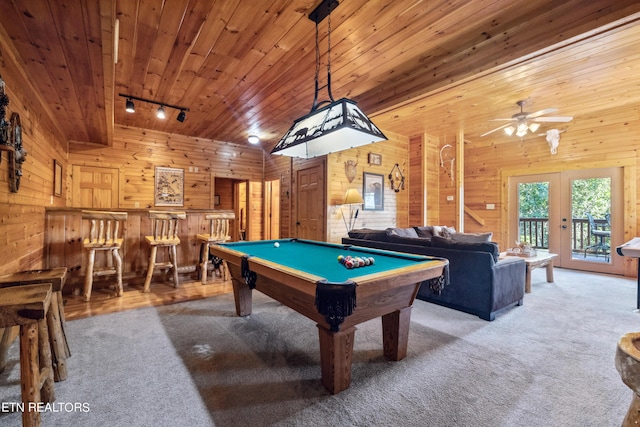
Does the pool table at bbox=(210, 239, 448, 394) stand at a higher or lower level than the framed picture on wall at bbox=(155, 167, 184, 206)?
lower

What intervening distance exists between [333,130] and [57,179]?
4.80 meters

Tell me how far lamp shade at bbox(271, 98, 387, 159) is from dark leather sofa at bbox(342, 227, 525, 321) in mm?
1553

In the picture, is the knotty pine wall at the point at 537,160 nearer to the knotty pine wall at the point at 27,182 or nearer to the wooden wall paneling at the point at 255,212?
the wooden wall paneling at the point at 255,212

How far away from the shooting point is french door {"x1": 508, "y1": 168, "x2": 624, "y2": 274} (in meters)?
5.11

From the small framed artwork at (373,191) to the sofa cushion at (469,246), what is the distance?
108 inches

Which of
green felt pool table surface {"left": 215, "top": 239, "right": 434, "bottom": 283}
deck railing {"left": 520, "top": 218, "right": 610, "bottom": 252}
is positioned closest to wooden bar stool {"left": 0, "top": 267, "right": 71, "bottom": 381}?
green felt pool table surface {"left": 215, "top": 239, "right": 434, "bottom": 283}

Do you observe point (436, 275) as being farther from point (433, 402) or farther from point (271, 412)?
point (271, 412)

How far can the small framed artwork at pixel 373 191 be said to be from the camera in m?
6.07

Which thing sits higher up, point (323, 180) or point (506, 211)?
point (323, 180)

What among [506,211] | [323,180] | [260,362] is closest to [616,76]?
[506,211]

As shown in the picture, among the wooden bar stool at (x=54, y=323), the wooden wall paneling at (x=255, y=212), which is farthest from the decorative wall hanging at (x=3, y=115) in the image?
the wooden wall paneling at (x=255, y=212)

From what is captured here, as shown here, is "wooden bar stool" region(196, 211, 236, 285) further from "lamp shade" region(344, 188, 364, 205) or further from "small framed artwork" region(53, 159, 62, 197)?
"small framed artwork" region(53, 159, 62, 197)

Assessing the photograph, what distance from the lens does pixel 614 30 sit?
2.39 meters

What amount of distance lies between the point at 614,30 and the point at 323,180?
4.11 m
